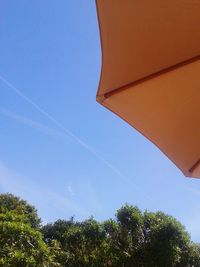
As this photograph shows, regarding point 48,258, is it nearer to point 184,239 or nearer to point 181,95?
point 181,95

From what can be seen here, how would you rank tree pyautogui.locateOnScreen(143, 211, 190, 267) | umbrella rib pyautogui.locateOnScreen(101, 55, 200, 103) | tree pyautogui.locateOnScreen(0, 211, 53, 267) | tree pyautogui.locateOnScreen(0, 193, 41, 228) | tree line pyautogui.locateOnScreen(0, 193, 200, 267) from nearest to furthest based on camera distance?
umbrella rib pyautogui.locateOnScreen(101, 55, 200, 103), tree pyautogui.locateOnScreen(0, 211, 53, 267), tree line pyautogui.locateOnScreen(0, 193, 200, 267), tree pyautogui.locateOnScreen(143, 211, 190, 267), tree pyautogui.locateOnScreen(0, 193, 41, 228)

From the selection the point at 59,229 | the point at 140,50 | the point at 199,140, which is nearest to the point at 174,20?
the point at 140,50

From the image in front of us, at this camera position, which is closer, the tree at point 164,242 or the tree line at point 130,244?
the tree line at point 130,244

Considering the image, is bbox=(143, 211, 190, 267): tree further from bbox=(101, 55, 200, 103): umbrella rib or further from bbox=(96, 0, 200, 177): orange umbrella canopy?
bbox=(101, 55, 200, 103): umbrella rib

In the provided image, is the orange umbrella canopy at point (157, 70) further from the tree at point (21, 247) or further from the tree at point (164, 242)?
the tree at point (164, 242)

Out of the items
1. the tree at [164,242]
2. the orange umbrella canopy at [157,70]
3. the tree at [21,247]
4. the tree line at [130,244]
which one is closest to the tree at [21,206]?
the tree line at [130,244]

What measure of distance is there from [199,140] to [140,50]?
3.55ft

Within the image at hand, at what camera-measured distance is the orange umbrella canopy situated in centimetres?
235

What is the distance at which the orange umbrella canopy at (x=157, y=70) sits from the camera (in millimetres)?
2354

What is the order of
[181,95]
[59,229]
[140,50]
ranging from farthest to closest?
[59,229], [181,95], [140,50]

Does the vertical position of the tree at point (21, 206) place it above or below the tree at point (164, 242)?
above

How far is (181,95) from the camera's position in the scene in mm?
2904

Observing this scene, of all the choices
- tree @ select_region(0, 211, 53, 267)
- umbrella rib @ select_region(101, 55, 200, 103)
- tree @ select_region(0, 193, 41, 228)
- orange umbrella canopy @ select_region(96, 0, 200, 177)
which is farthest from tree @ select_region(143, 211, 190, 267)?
umbrella rib @ select_region(101, 55, 200, 103)

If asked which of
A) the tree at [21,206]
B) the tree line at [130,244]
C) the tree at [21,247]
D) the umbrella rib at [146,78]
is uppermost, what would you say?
the tree at [21,206]
